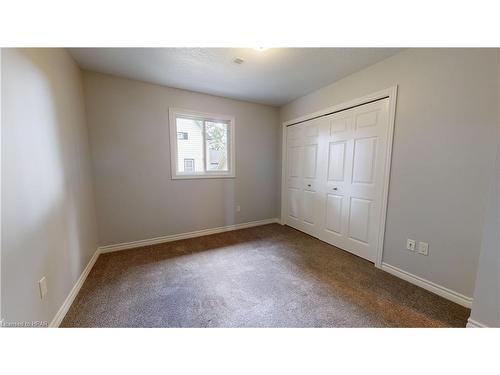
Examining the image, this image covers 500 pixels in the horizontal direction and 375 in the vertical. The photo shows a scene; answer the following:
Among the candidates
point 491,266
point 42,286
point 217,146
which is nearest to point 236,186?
point 217,146

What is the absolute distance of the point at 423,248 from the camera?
1.70 meters

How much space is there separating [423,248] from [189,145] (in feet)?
10.3

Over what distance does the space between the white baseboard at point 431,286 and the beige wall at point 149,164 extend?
7.39ft

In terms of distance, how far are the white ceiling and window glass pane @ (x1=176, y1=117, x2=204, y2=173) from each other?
0.51m

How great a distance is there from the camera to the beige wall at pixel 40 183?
37.1 inches

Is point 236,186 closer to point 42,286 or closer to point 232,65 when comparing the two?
point 232,65

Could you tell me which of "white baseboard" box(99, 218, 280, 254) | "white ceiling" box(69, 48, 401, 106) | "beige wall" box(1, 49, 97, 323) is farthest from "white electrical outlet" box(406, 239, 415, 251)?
"beige wall" box(1, 49, 97, 323)

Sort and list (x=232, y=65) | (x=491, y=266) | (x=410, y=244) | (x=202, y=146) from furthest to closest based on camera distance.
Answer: (x=202, y=146) → (x=232, y=65) → (x=410, y=244) → (x=491, y=266)

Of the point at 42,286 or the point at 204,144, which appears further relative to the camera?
the point at 204,144

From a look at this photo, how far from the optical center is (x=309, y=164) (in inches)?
115

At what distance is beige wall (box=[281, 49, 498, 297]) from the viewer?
1361 millimetres
